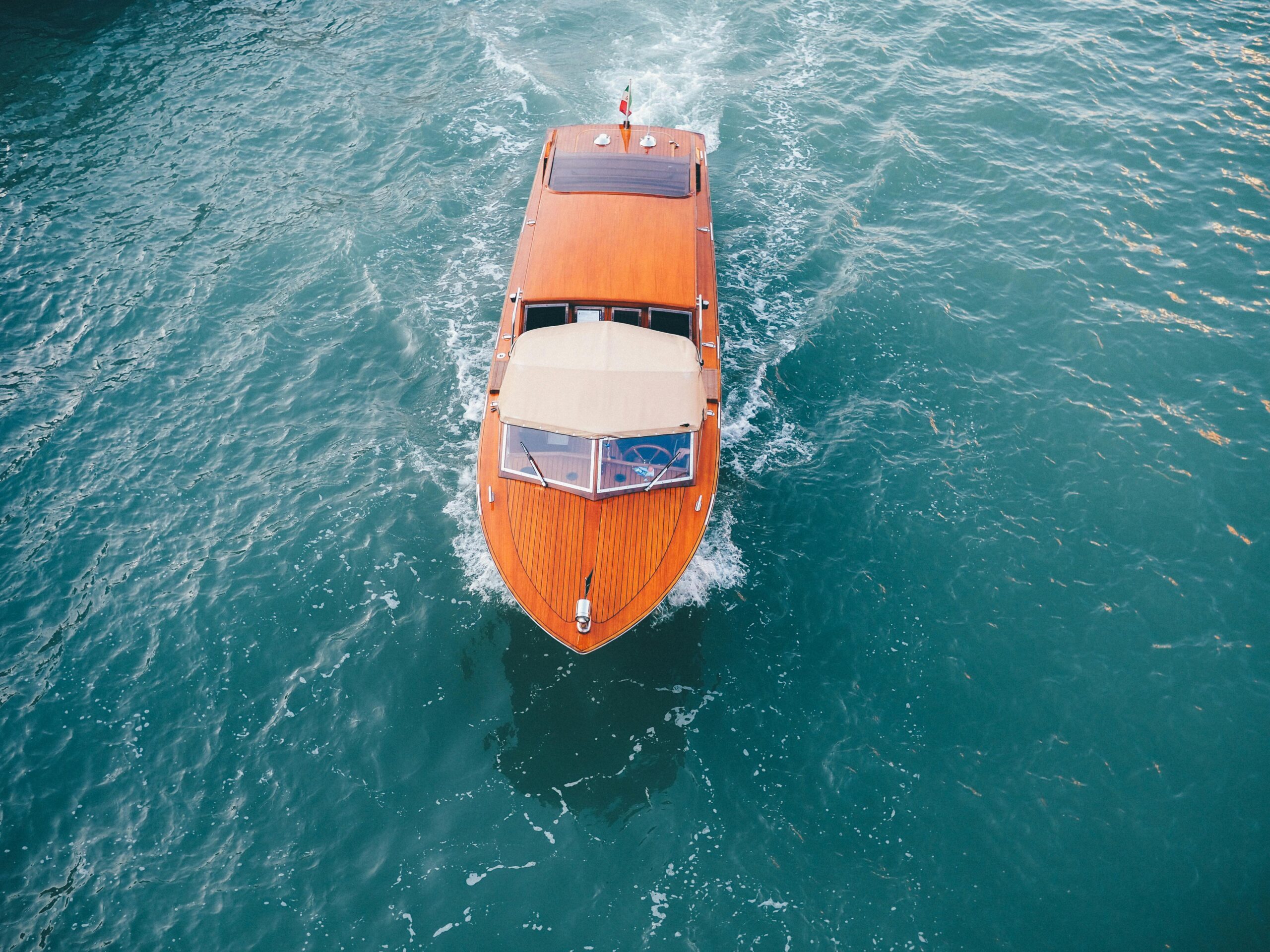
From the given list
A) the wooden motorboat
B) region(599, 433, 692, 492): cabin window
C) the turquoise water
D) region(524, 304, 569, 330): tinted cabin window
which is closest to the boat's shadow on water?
the turquoise water

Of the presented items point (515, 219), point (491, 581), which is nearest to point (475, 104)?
point (515, 219)

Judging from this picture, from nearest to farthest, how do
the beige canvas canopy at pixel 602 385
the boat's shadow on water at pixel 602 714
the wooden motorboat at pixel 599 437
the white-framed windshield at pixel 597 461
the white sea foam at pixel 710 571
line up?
1. the boat's shadow on water at pixel 602 714
2. the wooden motorboat at pixel 599 437
3. the beige canvas canopy at pixel 602 385
4. the white-framed windshield at pixel 597 461
5. the white sea foam at pixel 710 571

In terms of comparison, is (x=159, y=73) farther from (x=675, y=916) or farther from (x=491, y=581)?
(x=675, y=916)

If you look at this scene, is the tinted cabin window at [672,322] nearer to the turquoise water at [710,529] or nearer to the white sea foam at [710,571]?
the turquoise water at [710,529]

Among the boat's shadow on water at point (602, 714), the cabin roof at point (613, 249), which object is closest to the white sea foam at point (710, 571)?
the boat's shadow on water at point (602, 714)

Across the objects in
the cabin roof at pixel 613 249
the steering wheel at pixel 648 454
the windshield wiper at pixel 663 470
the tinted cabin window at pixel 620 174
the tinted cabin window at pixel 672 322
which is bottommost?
the windshield wiper at pixel 663 470

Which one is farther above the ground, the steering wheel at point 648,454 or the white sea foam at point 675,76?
the white sea foam at point 675,76
